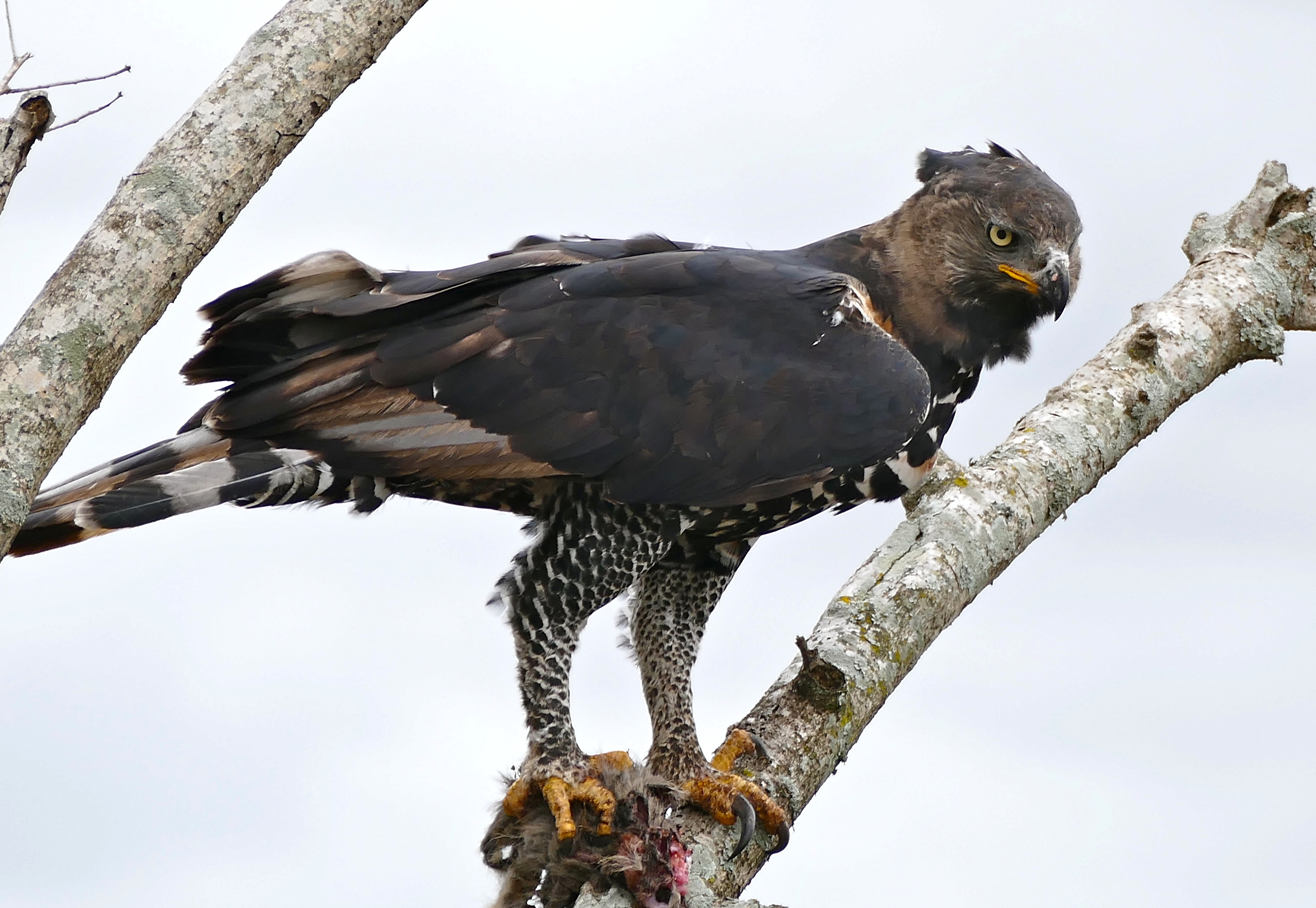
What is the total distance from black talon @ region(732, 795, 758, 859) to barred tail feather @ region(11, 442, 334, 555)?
5.19ft

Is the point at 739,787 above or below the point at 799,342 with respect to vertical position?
below

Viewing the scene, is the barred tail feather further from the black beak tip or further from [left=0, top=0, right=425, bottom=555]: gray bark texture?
the black beak tip

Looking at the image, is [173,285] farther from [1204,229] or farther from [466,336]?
[1204,229]

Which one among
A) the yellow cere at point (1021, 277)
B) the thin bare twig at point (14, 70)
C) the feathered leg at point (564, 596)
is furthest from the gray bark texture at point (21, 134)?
the yellow cere at point (1021, 277)

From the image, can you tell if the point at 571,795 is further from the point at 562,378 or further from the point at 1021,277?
the point at 1021,277

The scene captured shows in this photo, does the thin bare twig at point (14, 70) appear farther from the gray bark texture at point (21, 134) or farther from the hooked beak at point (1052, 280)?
the hooked beak at point (1052, 280)

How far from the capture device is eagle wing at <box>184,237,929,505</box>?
387cm

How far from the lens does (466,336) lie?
397 centimetres

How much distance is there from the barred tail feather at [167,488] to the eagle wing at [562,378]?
0.09 metres

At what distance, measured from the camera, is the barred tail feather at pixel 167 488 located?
11.2 feet

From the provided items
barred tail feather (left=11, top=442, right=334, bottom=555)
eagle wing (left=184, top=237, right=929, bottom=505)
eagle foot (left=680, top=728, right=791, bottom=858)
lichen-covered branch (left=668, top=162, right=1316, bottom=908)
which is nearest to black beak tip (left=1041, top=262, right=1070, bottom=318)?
eagle wing (left=184, top=237, right=929, bottom=505)

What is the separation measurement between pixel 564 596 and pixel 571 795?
60 cm

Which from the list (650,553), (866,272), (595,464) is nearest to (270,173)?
(595,464)

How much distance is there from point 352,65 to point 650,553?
1.67 m
